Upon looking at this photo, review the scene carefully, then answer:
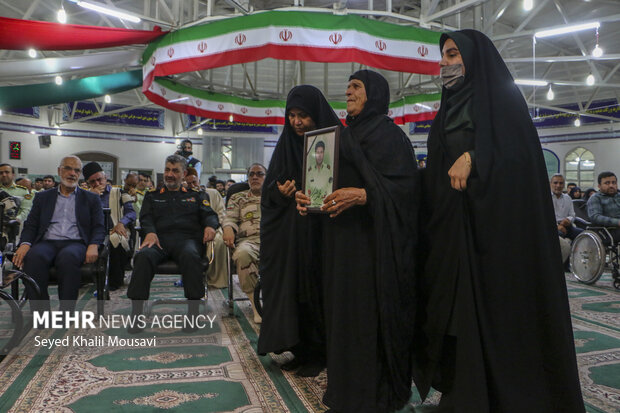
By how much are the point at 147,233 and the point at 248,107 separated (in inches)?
234

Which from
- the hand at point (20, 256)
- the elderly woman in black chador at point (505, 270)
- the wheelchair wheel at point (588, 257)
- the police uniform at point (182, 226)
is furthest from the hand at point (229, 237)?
the wheelchair wheel at point (588, 257)

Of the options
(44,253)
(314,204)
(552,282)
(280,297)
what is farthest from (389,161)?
(44,253)

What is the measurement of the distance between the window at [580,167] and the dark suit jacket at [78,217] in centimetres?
1492

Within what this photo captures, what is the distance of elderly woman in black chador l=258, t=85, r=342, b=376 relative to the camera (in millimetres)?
2391

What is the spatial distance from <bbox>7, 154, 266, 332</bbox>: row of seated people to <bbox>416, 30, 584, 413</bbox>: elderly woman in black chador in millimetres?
2028

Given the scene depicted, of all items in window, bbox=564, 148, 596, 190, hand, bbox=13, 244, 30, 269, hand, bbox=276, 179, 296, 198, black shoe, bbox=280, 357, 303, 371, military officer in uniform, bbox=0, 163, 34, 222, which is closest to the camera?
hand, bbox=276, 179, 296, 198

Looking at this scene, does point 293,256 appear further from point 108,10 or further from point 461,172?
point 108,10

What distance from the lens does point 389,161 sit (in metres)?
1.95

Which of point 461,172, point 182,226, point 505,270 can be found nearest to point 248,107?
point 182,226

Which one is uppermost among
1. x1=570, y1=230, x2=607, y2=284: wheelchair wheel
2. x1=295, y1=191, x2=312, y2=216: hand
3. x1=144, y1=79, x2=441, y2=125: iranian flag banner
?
x1=144, y1=79, x2=441, y2=125: iranian flag banner

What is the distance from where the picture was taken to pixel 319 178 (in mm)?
1967

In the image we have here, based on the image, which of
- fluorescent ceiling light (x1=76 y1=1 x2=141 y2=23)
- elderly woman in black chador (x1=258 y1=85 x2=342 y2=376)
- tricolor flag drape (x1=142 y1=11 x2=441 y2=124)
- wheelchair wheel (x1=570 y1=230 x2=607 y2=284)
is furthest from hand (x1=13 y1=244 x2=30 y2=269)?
wheelchair wheel (x1=570 y1=230 x2=607 y2=284)

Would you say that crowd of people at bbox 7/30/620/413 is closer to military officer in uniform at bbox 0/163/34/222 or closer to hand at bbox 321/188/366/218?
hand at bbox 321/188/366/218

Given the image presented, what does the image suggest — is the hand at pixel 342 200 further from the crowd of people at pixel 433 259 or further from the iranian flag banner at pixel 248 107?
the iranian flag banner at pixel 248 107
